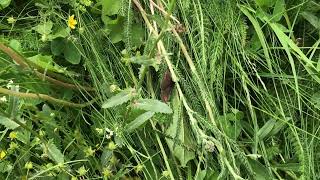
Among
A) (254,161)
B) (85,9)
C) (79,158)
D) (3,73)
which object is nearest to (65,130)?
(79,158)

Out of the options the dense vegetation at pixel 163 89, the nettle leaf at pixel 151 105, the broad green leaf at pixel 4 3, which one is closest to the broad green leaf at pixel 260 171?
the dense vegetation at pixel 163 89

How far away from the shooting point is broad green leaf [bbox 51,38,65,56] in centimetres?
151

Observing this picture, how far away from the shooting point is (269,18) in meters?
1.45

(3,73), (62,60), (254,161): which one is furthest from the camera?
(62,60)

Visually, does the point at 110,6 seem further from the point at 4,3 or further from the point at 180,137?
the point at 180,137

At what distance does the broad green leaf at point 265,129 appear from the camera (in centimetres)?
135

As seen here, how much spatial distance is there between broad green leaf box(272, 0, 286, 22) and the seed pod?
0.33 meters

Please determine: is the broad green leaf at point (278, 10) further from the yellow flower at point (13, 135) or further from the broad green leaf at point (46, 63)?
the yellow flower at point (13, 135)

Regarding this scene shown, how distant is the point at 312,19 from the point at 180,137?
1.64 ft

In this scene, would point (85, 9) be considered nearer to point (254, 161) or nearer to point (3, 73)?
point (3, 73)

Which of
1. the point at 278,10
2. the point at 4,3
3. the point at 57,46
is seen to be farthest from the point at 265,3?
the point at 4,3

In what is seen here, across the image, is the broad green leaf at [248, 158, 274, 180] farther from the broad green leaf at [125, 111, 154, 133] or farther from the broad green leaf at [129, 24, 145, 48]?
the broad green leaf at [129, 24, 145, 48]

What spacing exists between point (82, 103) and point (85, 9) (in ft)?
0.84

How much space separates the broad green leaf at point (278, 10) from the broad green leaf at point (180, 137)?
35 centimetres
